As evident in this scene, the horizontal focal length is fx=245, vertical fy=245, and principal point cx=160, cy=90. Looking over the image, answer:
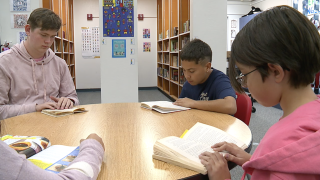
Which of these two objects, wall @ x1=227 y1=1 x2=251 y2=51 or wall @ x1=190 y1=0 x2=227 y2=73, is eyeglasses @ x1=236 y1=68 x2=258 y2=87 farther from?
wall @ x1=227 y1=1 x2=251 y2=51

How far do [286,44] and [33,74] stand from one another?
64.3 inches

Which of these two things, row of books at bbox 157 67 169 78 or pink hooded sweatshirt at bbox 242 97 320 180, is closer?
pink hooded sweatshirt at bbox 242 97 320 180

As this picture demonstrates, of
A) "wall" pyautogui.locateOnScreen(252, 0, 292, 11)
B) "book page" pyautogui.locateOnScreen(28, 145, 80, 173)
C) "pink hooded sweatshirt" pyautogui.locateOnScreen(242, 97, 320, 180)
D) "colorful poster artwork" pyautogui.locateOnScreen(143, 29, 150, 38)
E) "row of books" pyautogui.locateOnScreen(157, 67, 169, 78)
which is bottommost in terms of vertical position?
"book page" pyautogui.locateOnScreen(28, 145, 80, 173)

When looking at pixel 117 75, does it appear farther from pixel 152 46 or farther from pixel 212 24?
pixel 152 46

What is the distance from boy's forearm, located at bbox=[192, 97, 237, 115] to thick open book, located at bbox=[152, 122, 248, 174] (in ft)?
1.51

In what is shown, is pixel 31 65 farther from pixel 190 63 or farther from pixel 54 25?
pixel 190 63

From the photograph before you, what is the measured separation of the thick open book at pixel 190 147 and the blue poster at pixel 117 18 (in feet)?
10.4

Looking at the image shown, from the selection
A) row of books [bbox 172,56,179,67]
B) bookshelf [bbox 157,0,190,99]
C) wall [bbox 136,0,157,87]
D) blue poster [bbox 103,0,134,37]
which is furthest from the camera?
wall [bbox 136,0,157,87]

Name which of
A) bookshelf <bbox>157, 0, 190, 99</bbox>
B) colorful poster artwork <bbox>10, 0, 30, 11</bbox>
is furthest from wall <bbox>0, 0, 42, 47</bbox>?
bookshelf <bbox>157, 0, 190, 99</bbox>

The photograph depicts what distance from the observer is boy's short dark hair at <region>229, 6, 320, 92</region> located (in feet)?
1.96

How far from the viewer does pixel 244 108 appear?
1.65 m

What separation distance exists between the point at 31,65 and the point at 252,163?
1.63 m

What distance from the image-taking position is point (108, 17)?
13.0 feet

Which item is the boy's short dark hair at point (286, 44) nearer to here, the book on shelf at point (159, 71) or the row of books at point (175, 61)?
the row of books at point (175, 61)
